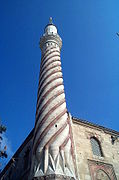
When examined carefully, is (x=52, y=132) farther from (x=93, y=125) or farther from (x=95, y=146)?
(x=93, y=125)

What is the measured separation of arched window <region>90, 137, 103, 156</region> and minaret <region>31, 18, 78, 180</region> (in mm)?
1492

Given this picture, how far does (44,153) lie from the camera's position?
585 centimetres

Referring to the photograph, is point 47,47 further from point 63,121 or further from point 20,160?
point 20,160

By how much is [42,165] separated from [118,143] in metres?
5.14

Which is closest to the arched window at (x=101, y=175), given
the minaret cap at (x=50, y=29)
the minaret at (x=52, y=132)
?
the minaret at (x=52, y=132)

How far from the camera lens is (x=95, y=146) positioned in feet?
27.9

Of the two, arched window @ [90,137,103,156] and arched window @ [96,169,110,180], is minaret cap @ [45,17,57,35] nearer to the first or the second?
arched window @ [90,137,103,156]

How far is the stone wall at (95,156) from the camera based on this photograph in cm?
718

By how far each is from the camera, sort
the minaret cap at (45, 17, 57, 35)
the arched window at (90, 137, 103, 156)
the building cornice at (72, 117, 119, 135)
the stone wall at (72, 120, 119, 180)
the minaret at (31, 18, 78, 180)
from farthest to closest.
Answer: the minaret cap at (45, 17, 57, 35) → the building cornice at (72, 117, 119, 135) → the arched window at (90, 137, 103, 156) → the stone wall at (72, 120, 119, 180) → the minaret at (31, 18, 78, 180)

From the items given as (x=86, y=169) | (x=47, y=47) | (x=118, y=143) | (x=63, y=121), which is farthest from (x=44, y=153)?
(x=47, y=47)

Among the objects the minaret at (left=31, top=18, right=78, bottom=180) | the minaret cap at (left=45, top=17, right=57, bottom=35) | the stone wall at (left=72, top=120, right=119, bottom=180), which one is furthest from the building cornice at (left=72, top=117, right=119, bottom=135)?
the minaret cap at (left=45, top=17, right=57, bottom=35)

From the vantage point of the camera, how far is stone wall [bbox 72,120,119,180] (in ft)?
23.6

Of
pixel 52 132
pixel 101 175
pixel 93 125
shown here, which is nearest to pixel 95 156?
pixel 101 175

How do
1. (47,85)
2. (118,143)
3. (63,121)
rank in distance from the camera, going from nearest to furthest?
1. (63,121)
2. (47,85)
3. (118,143)
